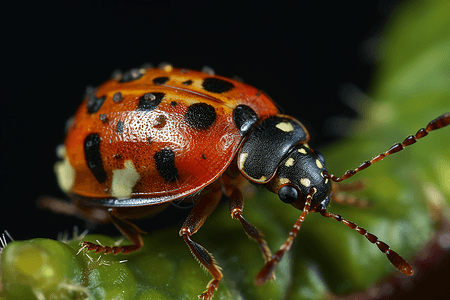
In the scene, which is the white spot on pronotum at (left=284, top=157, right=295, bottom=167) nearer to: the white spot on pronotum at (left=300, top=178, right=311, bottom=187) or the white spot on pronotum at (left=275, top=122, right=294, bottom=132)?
the white spot on pronotum at (left=300, top=178, right=311, bottom=187)

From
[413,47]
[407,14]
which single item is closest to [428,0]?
[407,14]

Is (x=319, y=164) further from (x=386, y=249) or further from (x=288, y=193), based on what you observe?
(x=386, y=249)

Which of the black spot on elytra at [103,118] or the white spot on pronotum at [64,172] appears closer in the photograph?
the black spot on elytra at [103,118]

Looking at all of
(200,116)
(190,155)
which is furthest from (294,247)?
(200,116)

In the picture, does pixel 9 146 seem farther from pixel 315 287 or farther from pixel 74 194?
pixel 315 287

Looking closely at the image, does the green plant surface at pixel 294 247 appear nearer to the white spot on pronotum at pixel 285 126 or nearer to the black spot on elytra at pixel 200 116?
the white spot on pronotum at pixel 285 126

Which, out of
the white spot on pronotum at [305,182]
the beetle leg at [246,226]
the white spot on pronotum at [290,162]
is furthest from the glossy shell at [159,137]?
the white spot on pronotum at [305,182]
